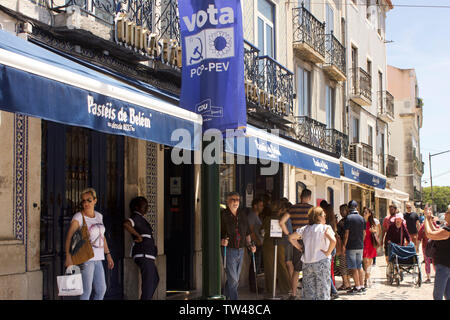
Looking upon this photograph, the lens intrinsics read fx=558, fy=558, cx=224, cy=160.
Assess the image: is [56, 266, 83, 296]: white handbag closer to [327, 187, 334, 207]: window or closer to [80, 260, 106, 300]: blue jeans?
[80, 260, 106, 300]: blue jeans

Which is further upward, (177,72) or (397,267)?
(177,72)

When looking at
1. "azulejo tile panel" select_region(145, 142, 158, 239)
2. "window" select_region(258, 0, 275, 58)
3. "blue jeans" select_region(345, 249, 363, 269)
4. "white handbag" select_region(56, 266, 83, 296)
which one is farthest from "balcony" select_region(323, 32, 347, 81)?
"white handbag" select_region(56, 266, 83, 296)

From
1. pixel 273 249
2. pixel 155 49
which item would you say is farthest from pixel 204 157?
pixel 273 249

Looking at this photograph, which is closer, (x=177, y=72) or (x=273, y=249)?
(x=177, y=72)

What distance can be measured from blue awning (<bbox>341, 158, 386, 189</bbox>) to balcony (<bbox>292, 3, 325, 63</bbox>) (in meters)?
4.19

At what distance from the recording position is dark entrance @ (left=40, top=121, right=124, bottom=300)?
7.21 metres

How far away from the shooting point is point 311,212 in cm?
830

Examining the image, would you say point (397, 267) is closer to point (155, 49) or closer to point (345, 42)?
point (155, 49)

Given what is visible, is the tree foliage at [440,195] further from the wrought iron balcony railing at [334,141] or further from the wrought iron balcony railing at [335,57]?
the wrought iron balcony railing at [334,141]

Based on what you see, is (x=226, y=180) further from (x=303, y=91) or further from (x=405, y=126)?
(x=405, y=126)

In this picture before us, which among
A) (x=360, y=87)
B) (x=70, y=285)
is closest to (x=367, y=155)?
(x=360, y=87)

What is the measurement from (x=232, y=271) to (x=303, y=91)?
33.6 ft

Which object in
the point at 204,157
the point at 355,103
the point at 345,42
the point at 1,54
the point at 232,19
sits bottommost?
the point at 204,157

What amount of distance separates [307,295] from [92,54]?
4.66m
